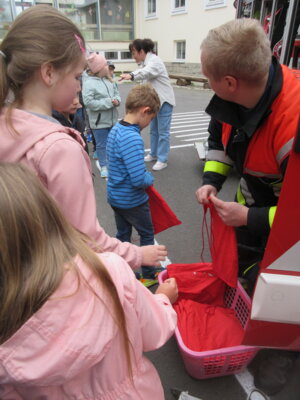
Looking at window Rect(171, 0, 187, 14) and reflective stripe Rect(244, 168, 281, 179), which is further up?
window Rect(171, 0, 187, 14)

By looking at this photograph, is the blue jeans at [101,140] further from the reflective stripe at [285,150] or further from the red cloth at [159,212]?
the reflective stripe at [285,150]

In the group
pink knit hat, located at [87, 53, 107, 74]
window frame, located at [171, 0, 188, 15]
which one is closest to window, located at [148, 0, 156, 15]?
window frame, located at [171, 0, 188, 15]

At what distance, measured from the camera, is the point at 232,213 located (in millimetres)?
1711

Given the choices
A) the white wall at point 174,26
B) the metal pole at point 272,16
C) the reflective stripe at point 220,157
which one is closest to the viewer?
the reflective stripe at point 220,157

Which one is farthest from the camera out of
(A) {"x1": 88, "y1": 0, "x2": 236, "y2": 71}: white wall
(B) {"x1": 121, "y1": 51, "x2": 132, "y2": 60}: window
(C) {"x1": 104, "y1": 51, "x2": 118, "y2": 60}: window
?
(B) {"x1": 121, "y1": 51, "x2": 132, "y2": 60}: window

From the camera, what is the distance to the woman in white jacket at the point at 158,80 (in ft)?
15.6

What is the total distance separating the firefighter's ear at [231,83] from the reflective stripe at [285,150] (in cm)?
38

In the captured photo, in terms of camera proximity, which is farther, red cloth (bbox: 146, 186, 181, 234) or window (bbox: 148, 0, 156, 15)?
window (bbox: 148, 0, 156, 15)

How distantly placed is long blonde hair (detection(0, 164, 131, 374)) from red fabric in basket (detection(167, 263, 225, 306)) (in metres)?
1.47

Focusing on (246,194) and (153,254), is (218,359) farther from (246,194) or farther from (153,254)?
(246,194)

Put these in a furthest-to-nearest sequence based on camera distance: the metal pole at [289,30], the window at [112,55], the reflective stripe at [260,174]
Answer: the window at [112,55] < the metal pole at [289,30] < the reflective stripe at [260,174]

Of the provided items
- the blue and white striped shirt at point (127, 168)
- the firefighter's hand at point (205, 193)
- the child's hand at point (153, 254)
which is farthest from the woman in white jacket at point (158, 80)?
the child's hand at point (153, 254)

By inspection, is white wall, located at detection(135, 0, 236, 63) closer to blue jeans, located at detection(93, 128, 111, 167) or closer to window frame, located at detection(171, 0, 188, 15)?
window frame, located at detection(171, 0, 188, 15)

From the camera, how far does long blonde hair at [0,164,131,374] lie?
743 mm
